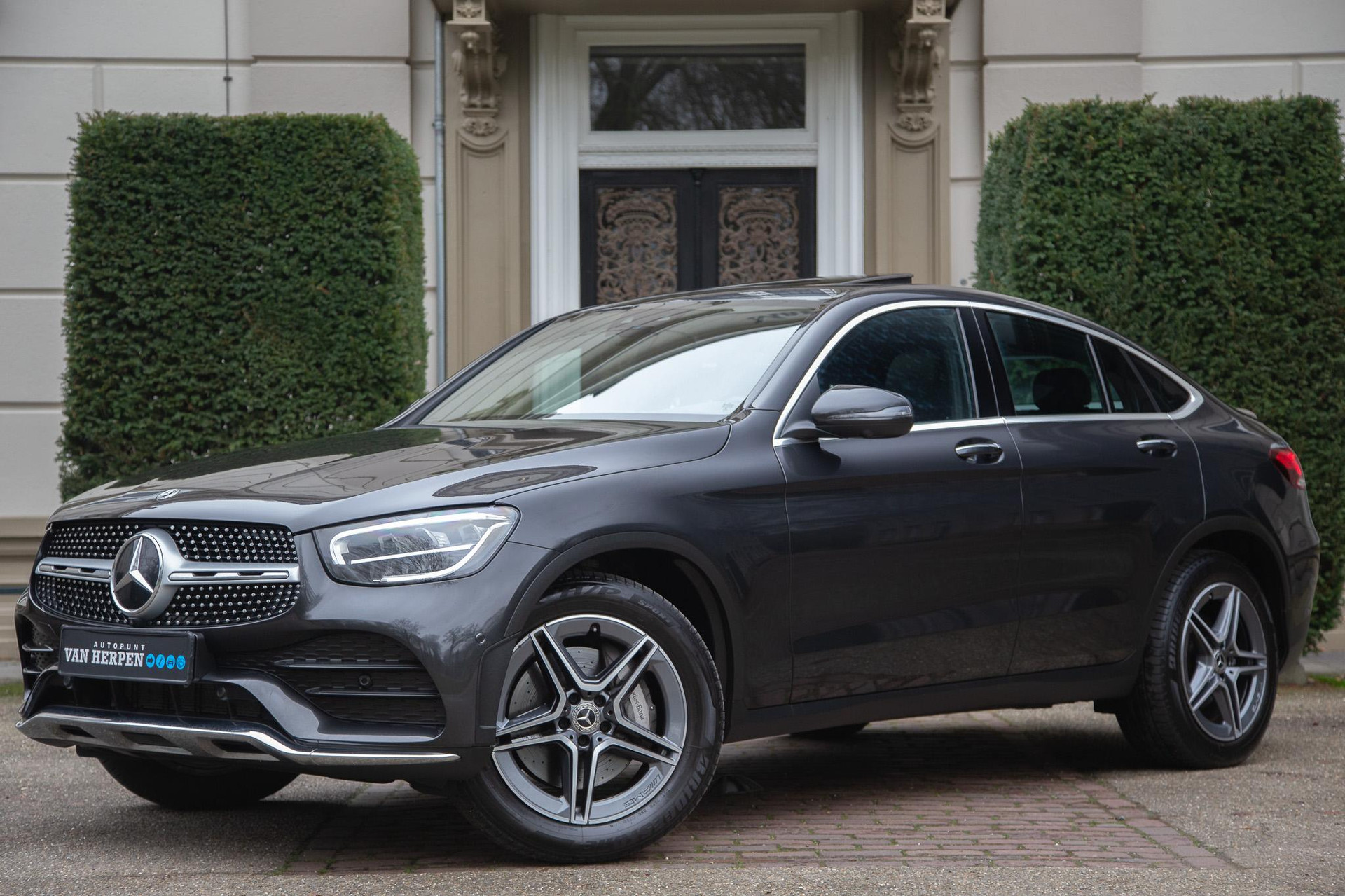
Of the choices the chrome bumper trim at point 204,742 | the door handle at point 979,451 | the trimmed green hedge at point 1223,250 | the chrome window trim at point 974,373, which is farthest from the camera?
the trimmed green hedge at point 1223,250

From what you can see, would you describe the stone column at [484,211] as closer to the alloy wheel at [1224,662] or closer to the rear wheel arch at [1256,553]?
the rear wheel arch at [1256,553]

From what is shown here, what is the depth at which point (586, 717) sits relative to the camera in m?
4.28

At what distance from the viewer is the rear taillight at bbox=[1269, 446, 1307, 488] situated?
20.8 feet

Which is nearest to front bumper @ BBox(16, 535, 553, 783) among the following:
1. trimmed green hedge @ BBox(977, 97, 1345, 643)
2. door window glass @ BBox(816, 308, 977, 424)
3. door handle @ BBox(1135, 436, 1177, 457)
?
door window glass @ BBox(816, 308, 977, 424)

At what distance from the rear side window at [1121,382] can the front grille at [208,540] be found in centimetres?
324

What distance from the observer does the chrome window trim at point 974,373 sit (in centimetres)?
496

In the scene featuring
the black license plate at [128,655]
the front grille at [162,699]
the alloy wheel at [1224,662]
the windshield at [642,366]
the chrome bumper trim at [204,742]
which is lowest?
the alloy wheel at [1224,662]

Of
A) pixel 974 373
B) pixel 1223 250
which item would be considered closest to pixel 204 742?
pixel 974 373

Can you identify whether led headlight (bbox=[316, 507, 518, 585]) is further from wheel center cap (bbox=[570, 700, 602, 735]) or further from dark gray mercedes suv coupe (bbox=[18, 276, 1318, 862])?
wheel center cap (bbox=[570, 700, 602, 735])

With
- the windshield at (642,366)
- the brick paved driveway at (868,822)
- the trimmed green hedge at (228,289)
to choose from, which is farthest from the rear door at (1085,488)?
the trimmed green hedge at (228,289)

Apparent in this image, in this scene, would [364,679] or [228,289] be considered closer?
[364,679]

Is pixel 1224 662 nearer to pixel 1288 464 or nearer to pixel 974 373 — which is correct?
pixel 1288 464

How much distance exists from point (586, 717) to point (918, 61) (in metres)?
7.87

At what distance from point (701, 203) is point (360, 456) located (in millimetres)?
7314
